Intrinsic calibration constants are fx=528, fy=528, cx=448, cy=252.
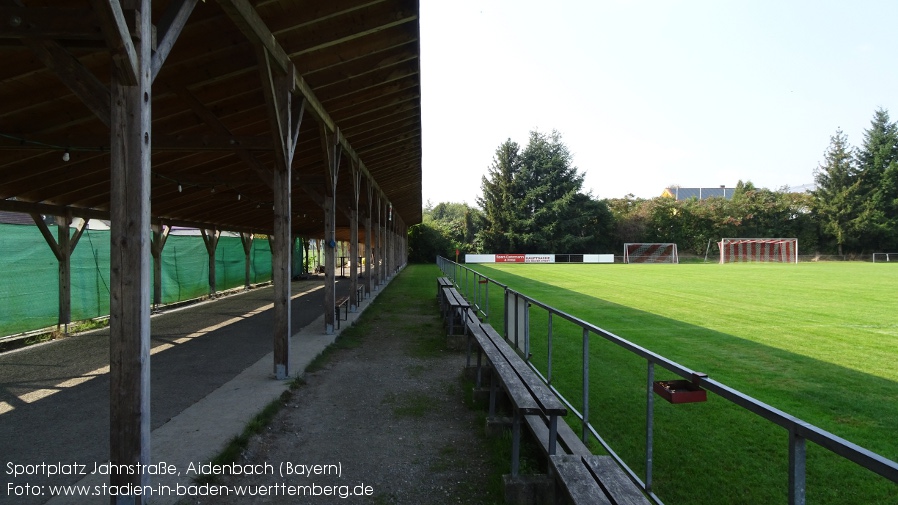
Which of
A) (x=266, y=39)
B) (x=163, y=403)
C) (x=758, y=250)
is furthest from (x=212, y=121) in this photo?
(x=758, y=250)

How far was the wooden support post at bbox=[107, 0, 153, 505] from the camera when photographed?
9.98 ft

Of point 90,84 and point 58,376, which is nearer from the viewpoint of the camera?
point 90,84

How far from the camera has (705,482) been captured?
3586 mm

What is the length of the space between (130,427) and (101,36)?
2293mm

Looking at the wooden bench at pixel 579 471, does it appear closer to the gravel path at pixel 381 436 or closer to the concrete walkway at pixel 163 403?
the gravel path at pixel 381 436

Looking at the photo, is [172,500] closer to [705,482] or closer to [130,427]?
[130,427]

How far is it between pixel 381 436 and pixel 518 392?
1.57 metres

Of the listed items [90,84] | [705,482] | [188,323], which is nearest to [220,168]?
[188,323]

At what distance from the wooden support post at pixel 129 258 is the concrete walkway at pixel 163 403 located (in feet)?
1.52

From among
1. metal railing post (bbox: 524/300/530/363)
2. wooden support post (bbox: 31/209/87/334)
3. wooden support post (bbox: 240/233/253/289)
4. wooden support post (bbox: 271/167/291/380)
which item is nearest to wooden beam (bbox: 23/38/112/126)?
wooden support post (bbox: 271/167/291/380)

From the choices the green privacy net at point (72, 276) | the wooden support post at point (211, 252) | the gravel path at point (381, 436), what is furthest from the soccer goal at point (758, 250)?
the gravel path at point (381, 436)

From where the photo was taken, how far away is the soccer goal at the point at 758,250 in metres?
52.9

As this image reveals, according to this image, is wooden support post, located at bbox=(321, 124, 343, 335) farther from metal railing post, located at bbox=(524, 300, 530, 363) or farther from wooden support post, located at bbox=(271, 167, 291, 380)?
metal railing post, located at bbox=(524, 300, 530, 363)

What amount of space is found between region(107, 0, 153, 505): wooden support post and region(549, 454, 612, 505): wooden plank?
8.04 ft
